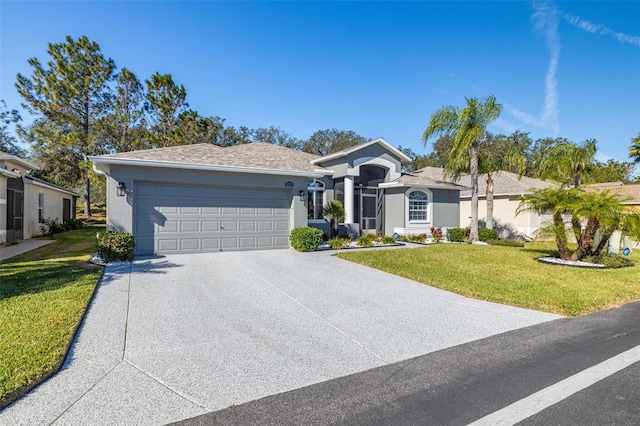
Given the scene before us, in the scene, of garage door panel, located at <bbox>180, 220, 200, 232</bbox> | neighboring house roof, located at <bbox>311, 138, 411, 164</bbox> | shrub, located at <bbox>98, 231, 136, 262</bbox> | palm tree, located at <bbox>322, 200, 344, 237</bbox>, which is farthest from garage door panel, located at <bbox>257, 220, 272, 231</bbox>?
neighboring house roof, located at <bbox>311, 138, 411, 164</bbox>

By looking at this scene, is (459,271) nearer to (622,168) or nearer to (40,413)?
(40,413)

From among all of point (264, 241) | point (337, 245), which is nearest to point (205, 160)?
point (264, 241)

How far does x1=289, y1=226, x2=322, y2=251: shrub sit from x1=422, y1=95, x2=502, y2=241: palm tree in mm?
8397

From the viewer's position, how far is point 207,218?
1166 centimetres

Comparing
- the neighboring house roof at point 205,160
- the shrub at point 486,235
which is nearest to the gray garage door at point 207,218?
the neighboring house roof at point 205,160

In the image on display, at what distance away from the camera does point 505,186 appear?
20531 mm

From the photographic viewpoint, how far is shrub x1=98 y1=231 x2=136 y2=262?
9.41 metres

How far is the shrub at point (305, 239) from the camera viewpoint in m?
12.4

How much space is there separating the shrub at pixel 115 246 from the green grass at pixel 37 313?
570 millimetres

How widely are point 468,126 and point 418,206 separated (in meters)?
4.75

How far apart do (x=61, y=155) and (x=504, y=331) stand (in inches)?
1417

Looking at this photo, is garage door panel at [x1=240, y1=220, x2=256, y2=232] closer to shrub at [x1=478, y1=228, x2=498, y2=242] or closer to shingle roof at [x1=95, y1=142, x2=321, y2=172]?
shingle roof at [x1=95, y1=142, x2=321, y2=172]

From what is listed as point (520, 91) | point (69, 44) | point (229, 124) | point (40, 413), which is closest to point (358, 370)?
point (40, 413)

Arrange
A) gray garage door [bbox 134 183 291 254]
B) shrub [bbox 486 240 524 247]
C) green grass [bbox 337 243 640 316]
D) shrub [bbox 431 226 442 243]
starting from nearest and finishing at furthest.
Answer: green grass [bbox 337 243 640 316] → gray garage door [bbox 134 183 291 254] → shrub [bbox 486 240 524 247] → shrub [bbox 431 226 442 243]
